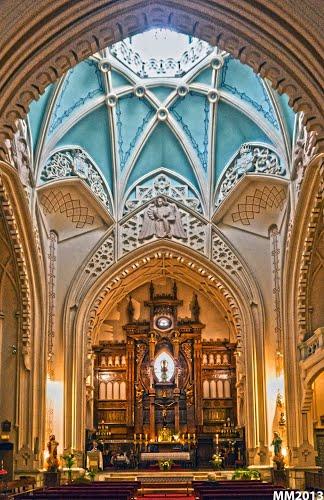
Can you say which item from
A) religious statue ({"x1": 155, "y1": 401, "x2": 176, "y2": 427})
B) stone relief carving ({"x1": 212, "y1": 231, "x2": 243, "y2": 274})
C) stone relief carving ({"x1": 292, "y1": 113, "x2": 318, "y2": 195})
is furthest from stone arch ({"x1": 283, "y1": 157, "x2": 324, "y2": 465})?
religious statue ({"x1": 155, "y1": 401, "x2": 176, "y2": 427})

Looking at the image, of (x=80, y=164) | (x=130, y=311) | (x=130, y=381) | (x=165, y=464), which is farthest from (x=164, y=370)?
(x=80, y=164)

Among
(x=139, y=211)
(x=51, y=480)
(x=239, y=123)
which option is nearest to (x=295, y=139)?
(x=239, y=123)

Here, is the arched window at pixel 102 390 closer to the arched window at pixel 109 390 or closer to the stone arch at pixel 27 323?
the arched window at pixel 109 390

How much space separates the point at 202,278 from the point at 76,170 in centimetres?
699

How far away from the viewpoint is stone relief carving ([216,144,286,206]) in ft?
79.2

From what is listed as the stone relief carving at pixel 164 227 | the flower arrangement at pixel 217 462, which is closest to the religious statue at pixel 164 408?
the flower arrangement at pixel 217 462

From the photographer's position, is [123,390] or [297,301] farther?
[123,390]

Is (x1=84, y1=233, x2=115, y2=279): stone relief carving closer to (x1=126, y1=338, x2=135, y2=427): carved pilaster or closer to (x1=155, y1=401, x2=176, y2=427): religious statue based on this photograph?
(x1=126, y1=338, x2=135, y2=427): carved pilaster

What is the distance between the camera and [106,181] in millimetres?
26891

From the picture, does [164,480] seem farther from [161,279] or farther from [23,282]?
[161,279]

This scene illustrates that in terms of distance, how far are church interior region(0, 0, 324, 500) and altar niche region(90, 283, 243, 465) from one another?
64 millimetres

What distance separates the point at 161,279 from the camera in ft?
104

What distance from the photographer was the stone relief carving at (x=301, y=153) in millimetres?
20750

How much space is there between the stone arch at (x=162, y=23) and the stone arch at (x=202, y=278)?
14.0 metres
